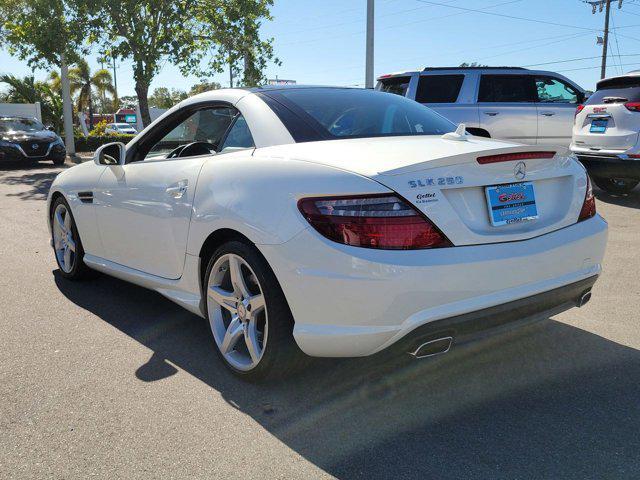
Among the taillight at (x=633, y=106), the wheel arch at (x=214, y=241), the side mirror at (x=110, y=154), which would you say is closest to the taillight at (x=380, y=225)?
the wheel arch at (x=214, y=241)

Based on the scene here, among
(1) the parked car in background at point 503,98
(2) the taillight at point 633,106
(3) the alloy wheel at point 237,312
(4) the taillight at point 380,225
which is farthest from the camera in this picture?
(1) the parked car in background at point 503,98

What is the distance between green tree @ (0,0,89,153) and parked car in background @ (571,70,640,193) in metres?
13.1

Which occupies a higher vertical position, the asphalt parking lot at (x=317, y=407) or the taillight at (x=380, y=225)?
the taillight at (x=380, y=225)

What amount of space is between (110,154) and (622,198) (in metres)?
7.90

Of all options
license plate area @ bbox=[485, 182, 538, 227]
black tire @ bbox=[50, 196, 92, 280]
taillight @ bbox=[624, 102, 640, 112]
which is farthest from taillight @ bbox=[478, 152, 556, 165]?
taillight @ bbox=[624, 102, 640, 112]

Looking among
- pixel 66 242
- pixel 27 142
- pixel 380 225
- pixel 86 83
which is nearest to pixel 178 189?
pixel 380 225

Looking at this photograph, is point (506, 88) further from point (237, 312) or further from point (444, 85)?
point (237, 312)

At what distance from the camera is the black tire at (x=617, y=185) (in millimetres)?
9328

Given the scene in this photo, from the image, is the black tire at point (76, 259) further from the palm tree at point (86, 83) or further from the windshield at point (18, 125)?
the palm tree at point (86, 83)

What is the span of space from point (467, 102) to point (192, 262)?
313 inches

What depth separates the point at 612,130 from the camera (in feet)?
27.9

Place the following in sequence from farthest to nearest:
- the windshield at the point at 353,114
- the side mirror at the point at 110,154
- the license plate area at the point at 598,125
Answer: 1. the license plate area at the point at 598,125
2. the side mirror at the point at 110,154
3. the windshield at the point at 353,114

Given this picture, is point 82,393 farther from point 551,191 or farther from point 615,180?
point 615,180

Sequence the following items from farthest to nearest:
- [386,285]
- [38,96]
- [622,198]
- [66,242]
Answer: [38,96]
[622,198]
[66,242]
[386,285]
